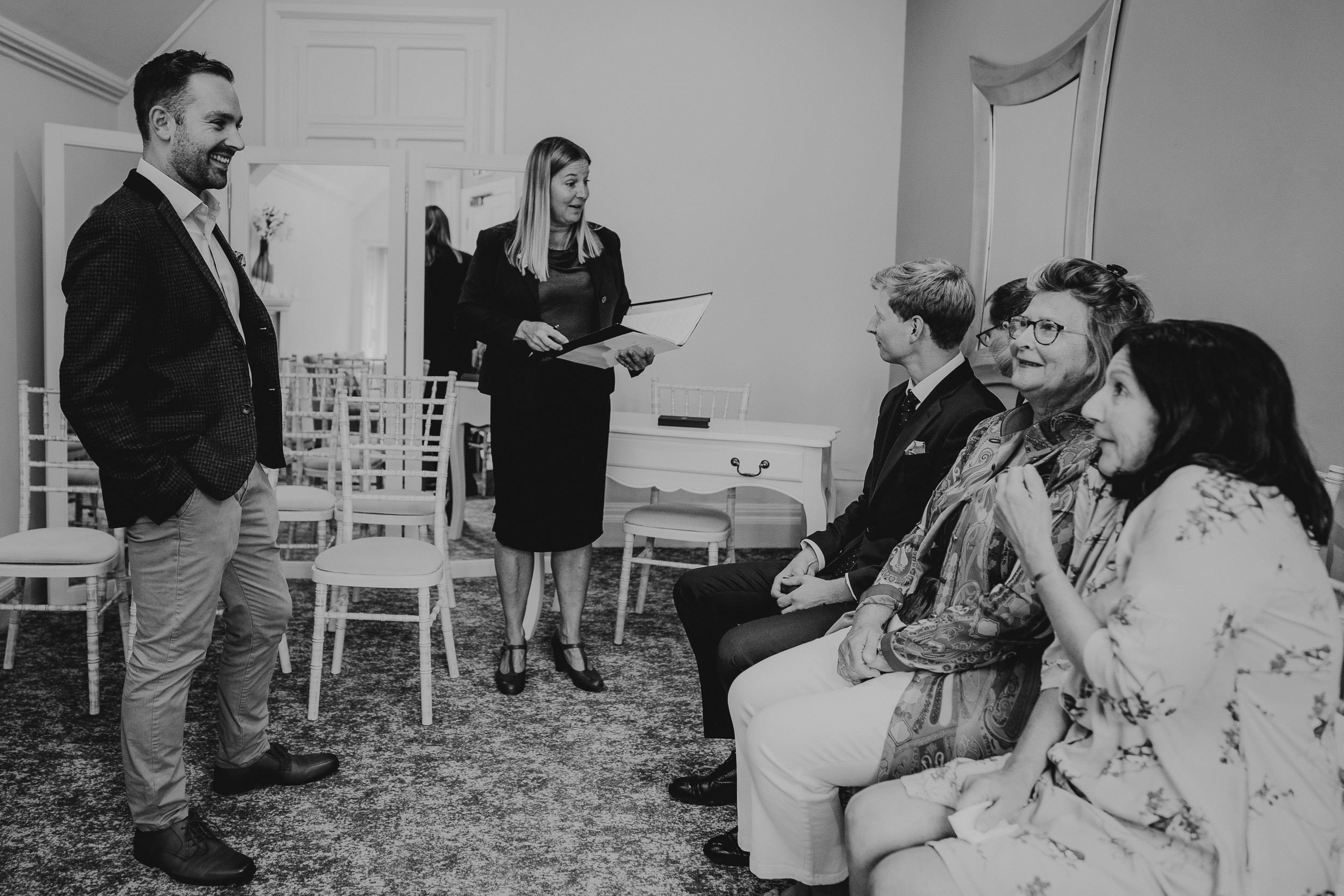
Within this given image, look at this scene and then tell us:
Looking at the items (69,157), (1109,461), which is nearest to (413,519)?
(69,157)

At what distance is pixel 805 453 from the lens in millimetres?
3381

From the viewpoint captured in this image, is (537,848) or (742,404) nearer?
(537,848)

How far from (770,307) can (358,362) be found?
84.0 inches

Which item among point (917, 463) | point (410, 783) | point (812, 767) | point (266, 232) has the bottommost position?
point (410, 783)

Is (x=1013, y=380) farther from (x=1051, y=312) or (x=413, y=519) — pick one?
(x=413, y=519)

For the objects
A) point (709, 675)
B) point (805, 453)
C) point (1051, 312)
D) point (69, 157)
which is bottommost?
point (709, 675)

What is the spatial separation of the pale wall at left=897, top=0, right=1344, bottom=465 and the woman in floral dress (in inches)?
40.2

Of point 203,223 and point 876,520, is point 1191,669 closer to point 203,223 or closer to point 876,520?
point 876,520

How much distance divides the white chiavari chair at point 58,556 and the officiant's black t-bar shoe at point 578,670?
128cm

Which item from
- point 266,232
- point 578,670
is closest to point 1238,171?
point 578,670

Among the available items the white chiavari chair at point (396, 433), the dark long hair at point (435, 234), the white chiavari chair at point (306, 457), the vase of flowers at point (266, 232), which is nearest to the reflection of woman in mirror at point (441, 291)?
the dark long hair at point (435, 234)

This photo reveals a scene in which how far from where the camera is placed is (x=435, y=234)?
178 inches

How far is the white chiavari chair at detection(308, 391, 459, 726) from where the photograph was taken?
9.25 ft

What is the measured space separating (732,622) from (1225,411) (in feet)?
4.48
